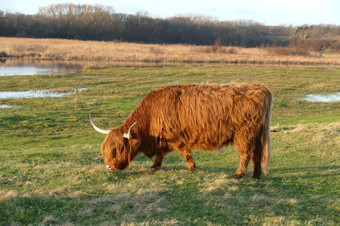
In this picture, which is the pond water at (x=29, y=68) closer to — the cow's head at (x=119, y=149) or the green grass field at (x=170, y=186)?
the green grass field at (x=170, y=186)

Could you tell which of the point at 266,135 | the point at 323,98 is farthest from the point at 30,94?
the point at 266,135

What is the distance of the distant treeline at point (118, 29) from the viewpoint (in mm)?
97562

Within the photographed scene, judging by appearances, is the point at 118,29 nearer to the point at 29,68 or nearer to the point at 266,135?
the point at 29,68

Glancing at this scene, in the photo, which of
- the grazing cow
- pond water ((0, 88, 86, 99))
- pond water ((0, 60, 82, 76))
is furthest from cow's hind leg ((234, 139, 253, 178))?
pond water ((0, 60, 82, 76))

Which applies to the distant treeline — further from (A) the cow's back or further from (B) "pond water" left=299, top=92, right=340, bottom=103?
(A) the cow's back

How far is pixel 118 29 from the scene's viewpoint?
111250 mm

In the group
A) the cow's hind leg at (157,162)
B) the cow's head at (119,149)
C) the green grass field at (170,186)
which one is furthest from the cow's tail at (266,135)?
the cow's head at (119,149)

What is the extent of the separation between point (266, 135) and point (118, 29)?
355ft

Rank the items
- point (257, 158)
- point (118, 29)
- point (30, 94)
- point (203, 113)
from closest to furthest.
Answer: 1. point (203, 113)
2. point (257, 158)
3. point (30, 94)
4. point (118, 29)

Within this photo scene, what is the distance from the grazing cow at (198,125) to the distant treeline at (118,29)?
8776 centimetres

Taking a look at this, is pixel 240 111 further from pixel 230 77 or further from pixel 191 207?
pixel 230 77

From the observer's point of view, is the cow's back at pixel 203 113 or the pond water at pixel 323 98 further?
the pond water at pixel 323 98

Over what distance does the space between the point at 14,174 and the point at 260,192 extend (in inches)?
167

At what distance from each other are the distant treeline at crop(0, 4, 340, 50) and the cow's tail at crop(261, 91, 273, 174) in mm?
87584
